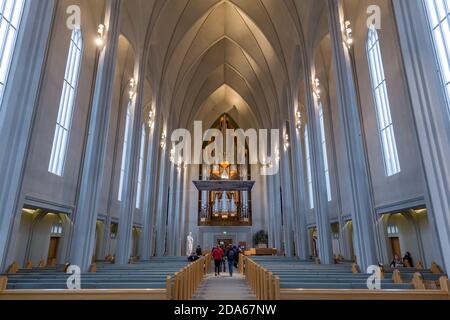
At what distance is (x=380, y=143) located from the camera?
36.3 ft

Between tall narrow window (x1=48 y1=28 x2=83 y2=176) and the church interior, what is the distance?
0.24ft

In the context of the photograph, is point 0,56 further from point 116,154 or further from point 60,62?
point 116,154

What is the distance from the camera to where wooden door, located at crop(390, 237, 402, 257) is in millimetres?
11320

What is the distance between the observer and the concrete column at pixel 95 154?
8.15 metres

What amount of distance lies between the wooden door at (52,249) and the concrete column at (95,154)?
159 inches

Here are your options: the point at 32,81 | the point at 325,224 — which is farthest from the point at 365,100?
the point at 32,81

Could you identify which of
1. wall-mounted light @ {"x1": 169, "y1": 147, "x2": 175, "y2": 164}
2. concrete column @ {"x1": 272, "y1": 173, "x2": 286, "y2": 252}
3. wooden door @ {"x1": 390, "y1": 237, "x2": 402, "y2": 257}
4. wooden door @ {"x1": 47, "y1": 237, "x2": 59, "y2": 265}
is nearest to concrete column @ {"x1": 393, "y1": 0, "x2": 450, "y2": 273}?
wooden door @ {"x1": 390, "y1": 237, "x2": 402, "y2": 257}

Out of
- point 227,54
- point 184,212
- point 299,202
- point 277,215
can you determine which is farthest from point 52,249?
point 227,54

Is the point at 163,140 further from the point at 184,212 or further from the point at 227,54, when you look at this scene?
the point at 227,54

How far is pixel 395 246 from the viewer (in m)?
11.6

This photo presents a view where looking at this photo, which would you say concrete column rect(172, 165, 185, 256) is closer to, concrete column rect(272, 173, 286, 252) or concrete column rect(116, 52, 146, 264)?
concrete column rect(272, 173, 286, 252)

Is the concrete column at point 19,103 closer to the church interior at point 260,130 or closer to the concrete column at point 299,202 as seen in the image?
the church interior at point 260,130

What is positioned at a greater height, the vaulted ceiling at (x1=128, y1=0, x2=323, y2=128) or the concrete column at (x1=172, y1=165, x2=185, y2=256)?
the vaulted ceiling at (x1=128, y1=0, x2=323, y2=128)

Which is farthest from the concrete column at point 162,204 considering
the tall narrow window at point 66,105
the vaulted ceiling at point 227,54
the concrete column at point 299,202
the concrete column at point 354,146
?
the concrete column at point 354,146
